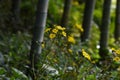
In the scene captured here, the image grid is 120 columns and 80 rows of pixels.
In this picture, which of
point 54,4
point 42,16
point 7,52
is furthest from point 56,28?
point 54,4

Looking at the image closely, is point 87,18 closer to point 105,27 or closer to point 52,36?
point 105,27

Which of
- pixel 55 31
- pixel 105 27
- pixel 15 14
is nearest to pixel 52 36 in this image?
pixel 55 31

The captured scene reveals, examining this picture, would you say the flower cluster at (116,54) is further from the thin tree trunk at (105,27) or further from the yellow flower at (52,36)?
the thin tree trunk at (105,27)

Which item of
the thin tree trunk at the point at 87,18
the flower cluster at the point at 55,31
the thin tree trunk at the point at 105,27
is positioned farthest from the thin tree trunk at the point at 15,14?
the flower cluster at the point at 55,31

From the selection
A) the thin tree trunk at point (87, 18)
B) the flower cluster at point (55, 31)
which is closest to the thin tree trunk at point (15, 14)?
the thin tree trunk at point (87, 18)

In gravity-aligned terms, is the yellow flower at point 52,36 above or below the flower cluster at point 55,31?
below

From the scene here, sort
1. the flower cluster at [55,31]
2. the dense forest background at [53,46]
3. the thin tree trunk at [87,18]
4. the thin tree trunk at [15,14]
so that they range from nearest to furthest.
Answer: the flower cluster at [55,31] → the dense forest background at [53,46] → the thin tree trunk at [87,18] → the thin tree trunk at [15,14]

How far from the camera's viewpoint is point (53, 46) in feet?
16.6

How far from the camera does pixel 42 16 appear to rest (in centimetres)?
544

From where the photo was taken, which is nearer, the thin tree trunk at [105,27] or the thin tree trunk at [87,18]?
the thin tree trunk at [105,27]

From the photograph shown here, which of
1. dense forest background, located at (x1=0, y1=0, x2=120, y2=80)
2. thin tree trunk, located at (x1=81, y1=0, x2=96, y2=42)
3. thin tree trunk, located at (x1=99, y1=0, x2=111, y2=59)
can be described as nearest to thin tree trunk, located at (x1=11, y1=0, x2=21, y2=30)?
dense forest background, located at (x1=0, y1=0, x2=120, y2=80)

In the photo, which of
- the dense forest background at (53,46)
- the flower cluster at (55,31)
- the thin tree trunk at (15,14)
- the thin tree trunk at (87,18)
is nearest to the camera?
the flower cluster at (55,31)

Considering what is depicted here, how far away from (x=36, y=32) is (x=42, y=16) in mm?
250

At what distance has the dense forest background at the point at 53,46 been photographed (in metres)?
4.08
